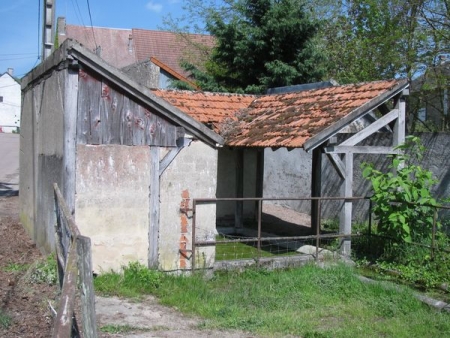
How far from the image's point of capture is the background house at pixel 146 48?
2552cm

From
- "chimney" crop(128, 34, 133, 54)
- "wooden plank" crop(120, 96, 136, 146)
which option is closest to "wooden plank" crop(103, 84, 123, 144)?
"wooden plank" crop(120, 96, 136, 146)

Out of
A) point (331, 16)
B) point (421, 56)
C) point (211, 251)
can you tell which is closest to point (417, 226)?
point (211, 251)

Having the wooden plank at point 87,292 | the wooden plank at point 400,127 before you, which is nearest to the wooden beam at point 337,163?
the wooden plank at point 400,127

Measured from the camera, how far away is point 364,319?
7.33m

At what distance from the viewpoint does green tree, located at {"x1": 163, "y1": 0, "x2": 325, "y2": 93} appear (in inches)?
716

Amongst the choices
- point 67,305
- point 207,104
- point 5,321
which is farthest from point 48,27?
point 67,305

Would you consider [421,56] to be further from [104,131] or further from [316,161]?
[104,131]

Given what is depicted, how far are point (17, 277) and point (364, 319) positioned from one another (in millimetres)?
4923

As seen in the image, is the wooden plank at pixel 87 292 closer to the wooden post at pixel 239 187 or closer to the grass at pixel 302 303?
the grass at pixel 302 303

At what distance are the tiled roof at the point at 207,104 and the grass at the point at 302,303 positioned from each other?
4156 mm

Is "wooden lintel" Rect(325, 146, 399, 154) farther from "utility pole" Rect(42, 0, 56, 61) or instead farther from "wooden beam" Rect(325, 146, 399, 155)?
"utility pole" Rect(42, 0, 56, 61)

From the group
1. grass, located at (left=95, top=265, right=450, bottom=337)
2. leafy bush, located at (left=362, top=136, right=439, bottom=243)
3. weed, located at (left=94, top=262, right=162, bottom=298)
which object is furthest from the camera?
leafy bush, located at (left=362, top=136, right=439, bottom=243)

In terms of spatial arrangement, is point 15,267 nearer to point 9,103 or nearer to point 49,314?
point 49,314

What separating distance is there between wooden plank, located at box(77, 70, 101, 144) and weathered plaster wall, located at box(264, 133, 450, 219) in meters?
5.13
